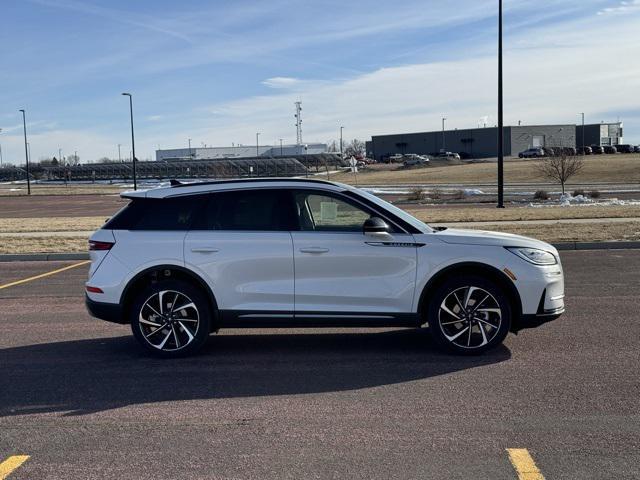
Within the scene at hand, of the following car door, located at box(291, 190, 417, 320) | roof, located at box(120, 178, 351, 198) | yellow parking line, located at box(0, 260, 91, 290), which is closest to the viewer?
car door, located at box(291, 190, 417, 320)

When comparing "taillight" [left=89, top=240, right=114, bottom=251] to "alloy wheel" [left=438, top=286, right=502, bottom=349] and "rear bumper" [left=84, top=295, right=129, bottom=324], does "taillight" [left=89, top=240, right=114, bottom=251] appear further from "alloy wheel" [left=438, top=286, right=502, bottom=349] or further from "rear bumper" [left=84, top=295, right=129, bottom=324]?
"alloy wheel" [left=438, top=286, right=502, bottom=349]

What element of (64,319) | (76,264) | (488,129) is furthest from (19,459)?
(488,129)

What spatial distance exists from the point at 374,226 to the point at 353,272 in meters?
0.51

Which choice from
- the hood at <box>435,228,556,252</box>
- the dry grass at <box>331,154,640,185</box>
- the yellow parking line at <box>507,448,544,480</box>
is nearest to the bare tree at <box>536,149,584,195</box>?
the dry grass at <box>331,154,640,185</box>

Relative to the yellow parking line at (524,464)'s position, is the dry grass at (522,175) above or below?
above

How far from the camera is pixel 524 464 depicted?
4.29 meters

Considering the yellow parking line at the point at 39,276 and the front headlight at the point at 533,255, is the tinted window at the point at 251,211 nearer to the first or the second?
the front headlight at the point at 533,255

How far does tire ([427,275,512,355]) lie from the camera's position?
6.70 metres

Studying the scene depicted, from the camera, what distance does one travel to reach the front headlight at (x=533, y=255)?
674 centimetres

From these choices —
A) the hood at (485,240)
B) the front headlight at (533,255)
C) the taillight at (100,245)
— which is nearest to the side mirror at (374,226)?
the hood at (485,240)

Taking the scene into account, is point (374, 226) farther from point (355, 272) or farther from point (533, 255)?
point (533, 255)

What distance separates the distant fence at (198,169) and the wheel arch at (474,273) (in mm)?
70925

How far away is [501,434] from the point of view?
15.7 feet

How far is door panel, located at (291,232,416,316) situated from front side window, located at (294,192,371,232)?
14 centimetres
